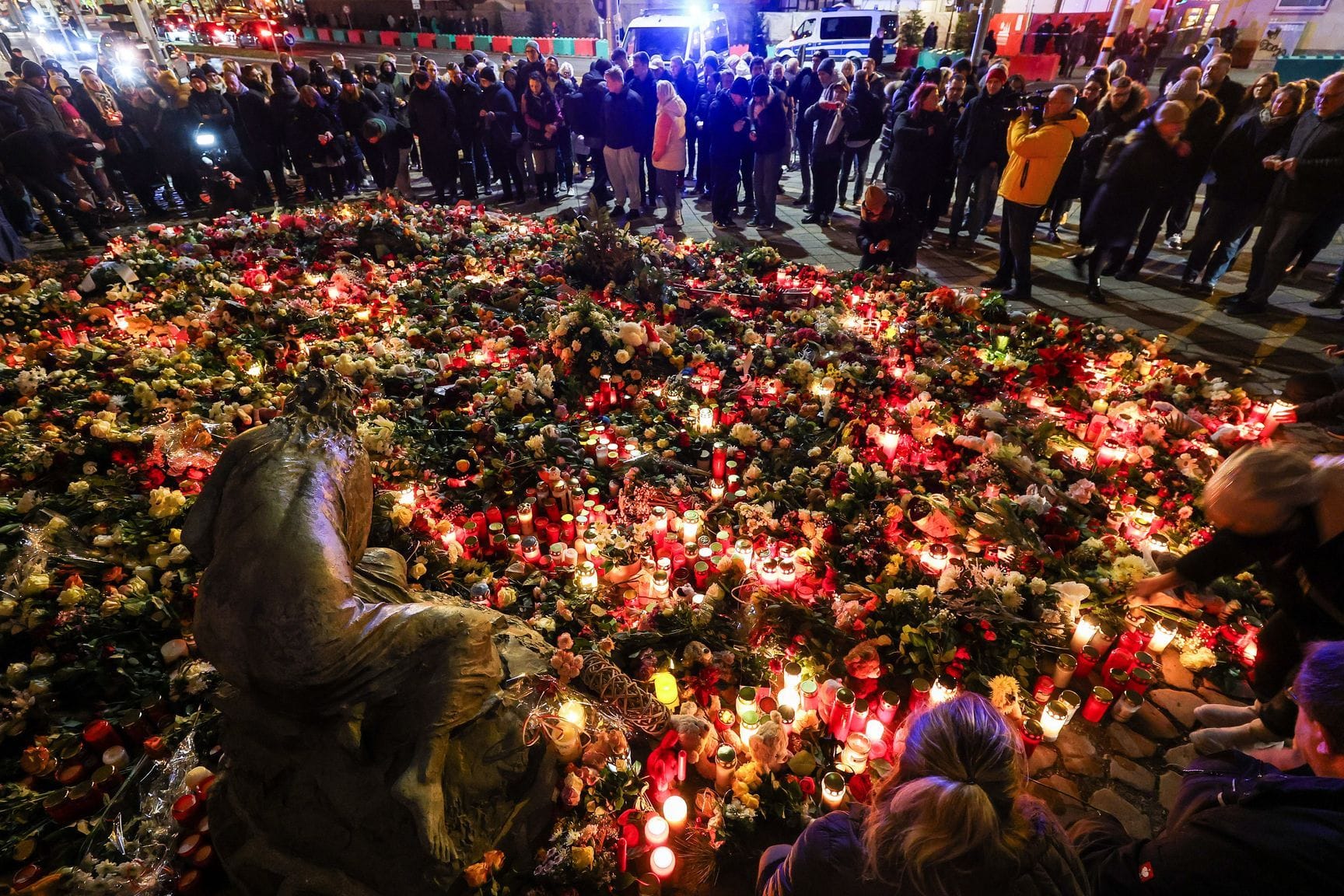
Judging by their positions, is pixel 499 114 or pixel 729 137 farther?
pixel 499 114

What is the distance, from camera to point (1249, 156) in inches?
234

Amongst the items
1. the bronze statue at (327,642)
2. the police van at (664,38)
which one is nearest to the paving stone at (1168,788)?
the bronze statue at (327,642)

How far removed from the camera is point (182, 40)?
24859mm

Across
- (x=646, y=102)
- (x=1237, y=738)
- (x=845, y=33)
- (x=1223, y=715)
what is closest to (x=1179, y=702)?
(x=1223, y=715)

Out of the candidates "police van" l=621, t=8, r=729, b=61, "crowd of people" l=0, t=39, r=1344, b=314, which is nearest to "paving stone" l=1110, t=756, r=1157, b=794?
"crowd of people" l=0, t=39, r=1344, b=314

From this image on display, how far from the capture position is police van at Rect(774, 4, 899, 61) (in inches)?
625

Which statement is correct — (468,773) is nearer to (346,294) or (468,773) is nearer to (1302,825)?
(1302,825)

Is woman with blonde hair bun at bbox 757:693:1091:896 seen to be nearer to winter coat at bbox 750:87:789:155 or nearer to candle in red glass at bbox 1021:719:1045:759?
candle in red glass at bbox 1021:719:1045:759

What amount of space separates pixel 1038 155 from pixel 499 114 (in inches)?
281

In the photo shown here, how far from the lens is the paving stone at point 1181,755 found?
2629mm

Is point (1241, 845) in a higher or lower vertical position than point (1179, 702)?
higher

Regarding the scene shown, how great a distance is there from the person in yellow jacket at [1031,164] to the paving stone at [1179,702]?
15.4 feet

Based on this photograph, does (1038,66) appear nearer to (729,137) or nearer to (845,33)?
(845,33)

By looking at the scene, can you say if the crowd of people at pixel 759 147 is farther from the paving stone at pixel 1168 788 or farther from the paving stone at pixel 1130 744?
the paving stone at pixel 1168 788
